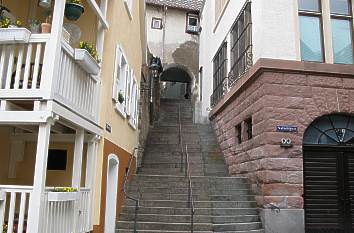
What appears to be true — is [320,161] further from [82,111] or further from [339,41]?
[82,111]

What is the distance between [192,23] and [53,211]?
19450 millimetres

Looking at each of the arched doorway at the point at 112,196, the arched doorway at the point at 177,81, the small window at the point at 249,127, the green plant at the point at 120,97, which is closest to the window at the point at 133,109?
the green plant at the point at 120,97

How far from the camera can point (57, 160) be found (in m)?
7.46

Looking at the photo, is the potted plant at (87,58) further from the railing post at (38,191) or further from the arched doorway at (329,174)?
the arched doorway at (329,174)

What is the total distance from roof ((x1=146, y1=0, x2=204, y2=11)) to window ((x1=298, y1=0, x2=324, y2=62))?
13024 mm

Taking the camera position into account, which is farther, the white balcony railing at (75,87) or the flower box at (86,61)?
the flower box at (86,61)

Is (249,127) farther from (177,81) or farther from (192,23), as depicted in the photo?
(177,81)

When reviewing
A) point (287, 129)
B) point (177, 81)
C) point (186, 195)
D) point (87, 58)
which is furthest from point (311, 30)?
point (177, 81)

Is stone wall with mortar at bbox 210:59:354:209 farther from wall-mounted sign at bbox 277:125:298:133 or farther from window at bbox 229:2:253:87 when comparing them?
window at bbox 229:2:253:87

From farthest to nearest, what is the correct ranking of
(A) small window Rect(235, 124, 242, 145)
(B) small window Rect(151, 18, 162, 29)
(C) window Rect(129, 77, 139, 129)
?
1. (B) small window Rect(151, 18, 162, 29)
2. (A) small window Rect(235, 124, 242, 145)
3. (C) window Rect(129, 77, 139, 129)

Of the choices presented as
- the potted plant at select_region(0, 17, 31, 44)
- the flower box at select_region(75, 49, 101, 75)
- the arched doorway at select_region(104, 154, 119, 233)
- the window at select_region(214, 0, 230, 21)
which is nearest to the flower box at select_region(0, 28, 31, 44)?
the potted plant at select_region(0, 17, 31, 44)

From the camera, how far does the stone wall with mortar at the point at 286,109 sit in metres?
9.05

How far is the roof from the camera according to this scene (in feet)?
73.6

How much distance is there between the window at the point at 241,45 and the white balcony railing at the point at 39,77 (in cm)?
592
